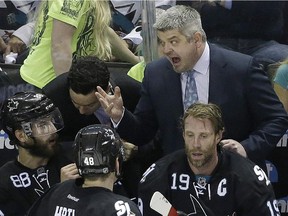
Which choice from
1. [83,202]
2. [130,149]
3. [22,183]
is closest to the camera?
[83,202]

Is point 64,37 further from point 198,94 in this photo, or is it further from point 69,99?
point 198,94

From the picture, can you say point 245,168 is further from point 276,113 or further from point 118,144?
point 118,144

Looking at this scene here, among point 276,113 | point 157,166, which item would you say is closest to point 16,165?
point 157,166

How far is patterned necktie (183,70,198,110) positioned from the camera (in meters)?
5.28

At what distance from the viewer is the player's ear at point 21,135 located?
16.6 feet

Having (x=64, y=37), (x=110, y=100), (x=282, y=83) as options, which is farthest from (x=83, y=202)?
(x=282, y=83)

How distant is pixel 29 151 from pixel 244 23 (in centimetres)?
193

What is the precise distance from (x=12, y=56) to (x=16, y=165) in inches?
54.6

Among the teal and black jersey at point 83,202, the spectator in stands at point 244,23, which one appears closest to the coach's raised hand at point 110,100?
the teal and black jersey at point 83,202

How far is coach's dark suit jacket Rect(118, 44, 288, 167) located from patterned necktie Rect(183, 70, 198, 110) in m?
0.04

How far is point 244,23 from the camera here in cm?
634

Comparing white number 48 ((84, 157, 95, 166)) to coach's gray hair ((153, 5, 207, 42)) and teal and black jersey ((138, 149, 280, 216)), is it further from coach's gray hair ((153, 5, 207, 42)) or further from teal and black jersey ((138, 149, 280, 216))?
coach's gray hair ((153, 5, 207, 42))

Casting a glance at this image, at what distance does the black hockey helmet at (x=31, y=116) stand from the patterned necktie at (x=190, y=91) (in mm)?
687

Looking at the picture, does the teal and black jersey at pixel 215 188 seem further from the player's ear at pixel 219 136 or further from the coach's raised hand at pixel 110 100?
the coach's raised hand at pixel 110 100
